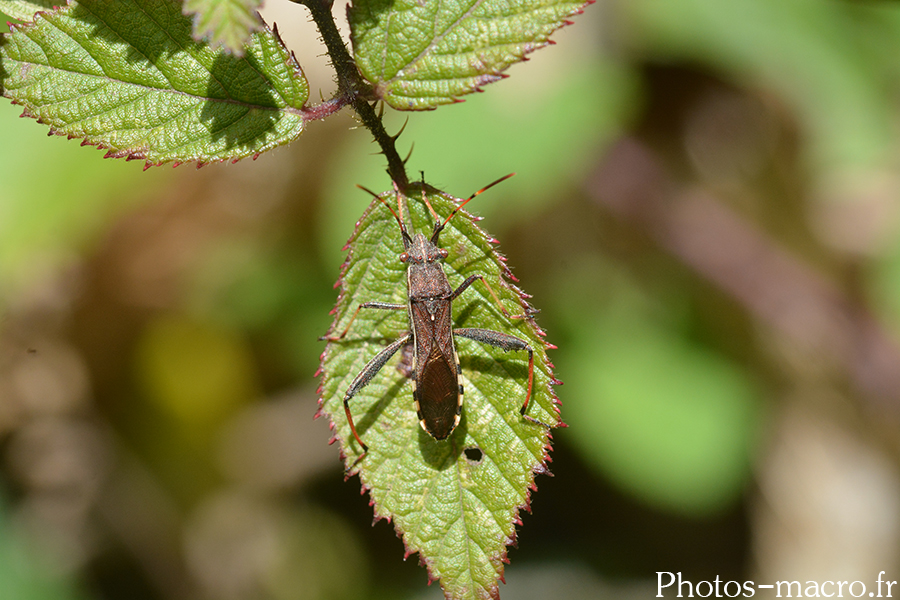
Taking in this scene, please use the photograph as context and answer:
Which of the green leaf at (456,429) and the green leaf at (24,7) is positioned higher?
the green leaf at (24,7)

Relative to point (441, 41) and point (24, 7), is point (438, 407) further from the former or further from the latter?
point (24, 7)

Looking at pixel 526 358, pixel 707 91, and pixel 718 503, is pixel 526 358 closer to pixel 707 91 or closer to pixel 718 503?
pixel 718 503

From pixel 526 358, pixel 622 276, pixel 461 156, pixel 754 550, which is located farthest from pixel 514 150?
pixel 754 550

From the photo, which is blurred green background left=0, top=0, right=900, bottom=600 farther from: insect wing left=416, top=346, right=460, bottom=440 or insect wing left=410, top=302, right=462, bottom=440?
insect wing left=416, top=346, right=460, bottom=440

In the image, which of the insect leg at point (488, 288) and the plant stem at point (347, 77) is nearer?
the plant stem at point (347, 77)

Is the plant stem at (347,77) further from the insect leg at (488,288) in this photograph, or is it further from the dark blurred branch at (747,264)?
the dark blurred branch at (747,264)

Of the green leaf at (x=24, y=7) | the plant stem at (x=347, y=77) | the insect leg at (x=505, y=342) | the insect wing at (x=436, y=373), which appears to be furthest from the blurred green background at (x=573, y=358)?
the plant stem at (x=347, y=77)
